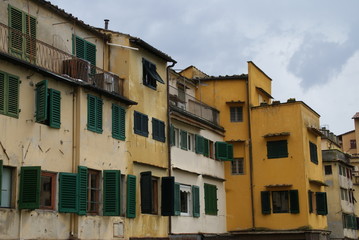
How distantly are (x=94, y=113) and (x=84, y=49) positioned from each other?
323cm

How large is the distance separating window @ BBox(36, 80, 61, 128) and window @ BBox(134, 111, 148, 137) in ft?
19.5

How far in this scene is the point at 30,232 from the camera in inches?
812

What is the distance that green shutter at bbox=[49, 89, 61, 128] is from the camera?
22.0 meters

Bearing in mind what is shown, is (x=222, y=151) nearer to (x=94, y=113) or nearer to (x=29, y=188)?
(x=94, y=113)

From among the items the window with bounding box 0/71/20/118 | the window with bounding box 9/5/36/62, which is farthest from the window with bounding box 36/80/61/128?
the window with bounding box 9/5/36/62

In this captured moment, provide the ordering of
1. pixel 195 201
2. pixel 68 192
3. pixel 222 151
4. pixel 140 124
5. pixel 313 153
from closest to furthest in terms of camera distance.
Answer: pixel 68 192
pixel 140 124
pixel 195 201
pixel 222 151
pixel 313 153

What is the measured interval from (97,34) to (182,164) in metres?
9.01

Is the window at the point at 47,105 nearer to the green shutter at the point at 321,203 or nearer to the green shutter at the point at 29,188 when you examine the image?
the green shutter at the point at 29,188

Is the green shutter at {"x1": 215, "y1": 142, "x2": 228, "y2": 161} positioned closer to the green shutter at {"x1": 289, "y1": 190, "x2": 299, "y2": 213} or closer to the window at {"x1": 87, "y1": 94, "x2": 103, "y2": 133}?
the green shutter at {"x1": 289, "y1": 190, "x2": 299, "y2": 213}

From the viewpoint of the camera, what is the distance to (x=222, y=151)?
1483 inches

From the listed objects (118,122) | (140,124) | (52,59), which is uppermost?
(52,59)

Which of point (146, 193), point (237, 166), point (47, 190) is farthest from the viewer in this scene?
point (237, 166)

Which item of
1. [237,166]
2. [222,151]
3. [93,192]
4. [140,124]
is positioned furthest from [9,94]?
[237,166]

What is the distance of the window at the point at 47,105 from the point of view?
69.7ft
